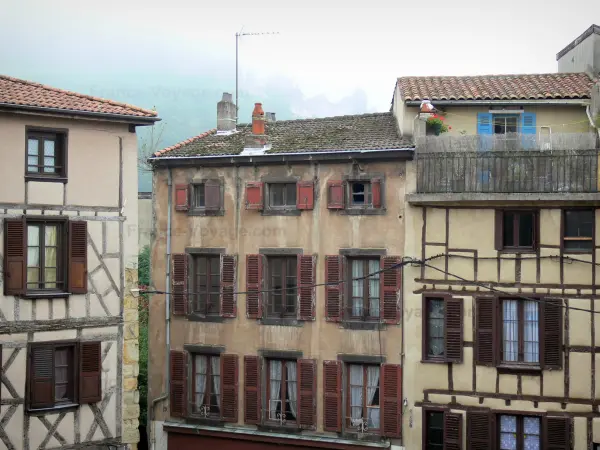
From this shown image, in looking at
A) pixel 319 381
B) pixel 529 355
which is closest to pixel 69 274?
pixel 319 381

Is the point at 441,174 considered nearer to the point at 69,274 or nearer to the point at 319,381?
the point at 319,381

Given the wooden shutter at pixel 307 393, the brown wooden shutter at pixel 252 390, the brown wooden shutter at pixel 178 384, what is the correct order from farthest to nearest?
1. the brown wooden shutter at pixel 178 384
2. the brown wooden shutter at pixel 252 390
3. the wooden shutter at pixel 307 393

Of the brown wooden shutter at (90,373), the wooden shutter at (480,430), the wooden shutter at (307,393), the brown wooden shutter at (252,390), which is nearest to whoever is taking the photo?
the brown wooden shutter at (90,373)

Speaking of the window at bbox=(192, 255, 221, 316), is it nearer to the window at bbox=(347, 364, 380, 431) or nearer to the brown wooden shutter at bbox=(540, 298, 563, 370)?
the window at bbox=(347, 364, 380, 431)

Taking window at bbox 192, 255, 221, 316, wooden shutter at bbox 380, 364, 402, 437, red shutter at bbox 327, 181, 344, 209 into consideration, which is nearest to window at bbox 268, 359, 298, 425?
window at bbox 192, 255, 221, 316

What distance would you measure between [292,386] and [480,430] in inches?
199

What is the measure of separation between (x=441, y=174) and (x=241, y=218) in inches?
222

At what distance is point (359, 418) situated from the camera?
72.1 feet

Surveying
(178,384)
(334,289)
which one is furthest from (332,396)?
(178,384)

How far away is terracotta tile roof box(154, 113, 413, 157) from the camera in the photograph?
72.6 feet

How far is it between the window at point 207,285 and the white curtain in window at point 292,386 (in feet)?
8.42

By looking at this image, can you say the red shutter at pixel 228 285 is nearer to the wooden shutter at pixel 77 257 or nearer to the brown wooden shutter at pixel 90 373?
the brown wooden shutter at pixel 90 373

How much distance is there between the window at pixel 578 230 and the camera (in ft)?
66.5

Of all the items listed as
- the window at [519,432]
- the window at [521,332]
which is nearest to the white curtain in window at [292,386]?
the window at [519,432]
